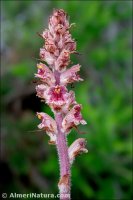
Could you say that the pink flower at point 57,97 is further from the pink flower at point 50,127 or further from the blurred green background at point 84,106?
the blurred green background at point 84,106

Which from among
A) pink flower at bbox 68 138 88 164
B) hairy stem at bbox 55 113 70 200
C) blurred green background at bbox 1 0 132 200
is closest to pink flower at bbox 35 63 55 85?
hairy stem at bbox 55 113 70 200

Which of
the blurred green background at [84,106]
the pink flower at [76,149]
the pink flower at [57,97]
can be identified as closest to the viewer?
A: the pink flower at [57,97]

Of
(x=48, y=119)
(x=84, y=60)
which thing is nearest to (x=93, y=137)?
(x=84, y=60)

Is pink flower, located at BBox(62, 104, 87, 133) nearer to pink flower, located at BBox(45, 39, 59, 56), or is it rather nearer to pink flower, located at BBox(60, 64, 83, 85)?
pink flower, located at BBox(60, 64, 83, 85)

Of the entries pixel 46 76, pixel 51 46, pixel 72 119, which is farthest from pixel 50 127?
pixel 51 46

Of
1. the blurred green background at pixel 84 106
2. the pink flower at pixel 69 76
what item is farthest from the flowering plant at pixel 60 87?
the blurred green background at pixel 84 106

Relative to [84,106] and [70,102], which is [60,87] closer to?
[70,102]
